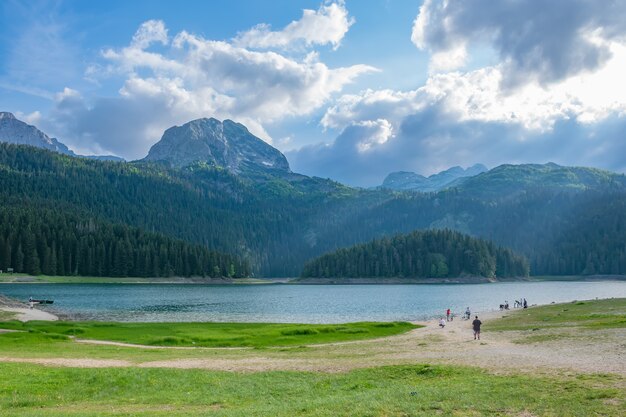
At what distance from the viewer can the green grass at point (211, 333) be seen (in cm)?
6550

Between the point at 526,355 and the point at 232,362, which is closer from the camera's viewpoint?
the point at 526,355

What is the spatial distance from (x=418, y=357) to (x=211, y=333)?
1470 inches

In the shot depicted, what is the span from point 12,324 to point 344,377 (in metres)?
64.4

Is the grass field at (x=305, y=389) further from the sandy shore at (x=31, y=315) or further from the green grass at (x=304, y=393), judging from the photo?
the sandy shore at (x=31, y=315)

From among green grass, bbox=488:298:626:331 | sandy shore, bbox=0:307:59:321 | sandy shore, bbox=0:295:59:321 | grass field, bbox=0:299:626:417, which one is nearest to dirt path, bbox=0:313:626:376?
grass field, bbox=0:299:626:417

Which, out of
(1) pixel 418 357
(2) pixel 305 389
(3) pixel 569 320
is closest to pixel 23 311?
(1) pixel 418 357

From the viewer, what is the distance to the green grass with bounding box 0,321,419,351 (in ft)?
215

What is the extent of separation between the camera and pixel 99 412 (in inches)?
1000

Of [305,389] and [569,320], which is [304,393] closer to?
[305,389]

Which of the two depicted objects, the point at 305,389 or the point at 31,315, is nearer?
the point at 305,389

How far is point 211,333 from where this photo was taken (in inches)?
2872

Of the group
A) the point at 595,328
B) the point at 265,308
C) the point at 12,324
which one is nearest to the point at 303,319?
the point at 265,308

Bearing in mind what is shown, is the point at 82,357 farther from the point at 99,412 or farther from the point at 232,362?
the point at 99,412

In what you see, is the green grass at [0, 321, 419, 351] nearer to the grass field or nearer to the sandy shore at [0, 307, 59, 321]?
the sandy shore at [0, 307, 59, 321]
